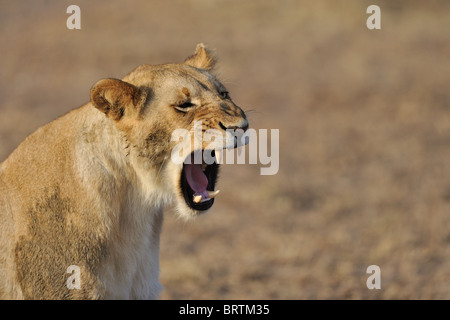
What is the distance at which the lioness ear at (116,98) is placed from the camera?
11.4 ft

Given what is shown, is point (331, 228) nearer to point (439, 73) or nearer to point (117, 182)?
point (117, 182)

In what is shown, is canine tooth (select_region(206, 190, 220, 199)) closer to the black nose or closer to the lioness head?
the lioness head

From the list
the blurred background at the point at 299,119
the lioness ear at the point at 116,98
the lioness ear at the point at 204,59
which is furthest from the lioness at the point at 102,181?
the blurred background at the point at 299,119

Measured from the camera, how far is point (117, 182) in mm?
3691

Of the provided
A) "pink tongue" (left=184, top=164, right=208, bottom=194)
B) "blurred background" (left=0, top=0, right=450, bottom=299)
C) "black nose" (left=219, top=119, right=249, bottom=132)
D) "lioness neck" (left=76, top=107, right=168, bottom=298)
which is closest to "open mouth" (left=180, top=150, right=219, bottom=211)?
"pink tongue" (left=184, top=164, right=208, bottom=194)

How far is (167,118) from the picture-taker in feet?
11.8

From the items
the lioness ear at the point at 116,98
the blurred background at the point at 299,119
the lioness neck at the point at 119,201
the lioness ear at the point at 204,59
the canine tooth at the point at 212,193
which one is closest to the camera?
the lioness ear at the point at 116,98

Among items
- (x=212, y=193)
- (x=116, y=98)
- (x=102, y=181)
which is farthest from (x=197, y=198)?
(x=116, y=98)

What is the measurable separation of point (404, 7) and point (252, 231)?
1097cm

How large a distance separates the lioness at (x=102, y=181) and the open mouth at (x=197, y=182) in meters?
0.01

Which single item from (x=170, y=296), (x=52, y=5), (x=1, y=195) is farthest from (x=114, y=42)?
(x=1, y=195)

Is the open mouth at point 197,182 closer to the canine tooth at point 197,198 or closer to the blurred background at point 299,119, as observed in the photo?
the canine tooth at point 197,198

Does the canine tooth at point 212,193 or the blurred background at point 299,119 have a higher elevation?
the blurred background at point 299,119

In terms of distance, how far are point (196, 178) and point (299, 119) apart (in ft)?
25.3
